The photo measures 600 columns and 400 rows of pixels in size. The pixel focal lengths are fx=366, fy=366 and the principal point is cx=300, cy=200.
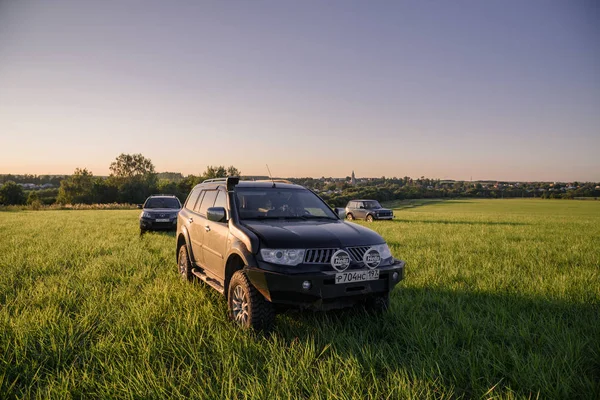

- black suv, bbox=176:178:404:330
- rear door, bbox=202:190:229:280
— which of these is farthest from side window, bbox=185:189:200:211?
black suv, bbox=176:178:404:330

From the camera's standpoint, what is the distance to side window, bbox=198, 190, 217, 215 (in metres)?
5.71

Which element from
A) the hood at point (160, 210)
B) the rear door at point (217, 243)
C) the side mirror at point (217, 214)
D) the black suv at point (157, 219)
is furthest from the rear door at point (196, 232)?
the hood at point (160, 210)

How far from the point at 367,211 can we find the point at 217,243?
70.6ft

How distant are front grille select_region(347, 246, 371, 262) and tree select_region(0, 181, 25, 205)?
86741 mm

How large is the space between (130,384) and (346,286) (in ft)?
6.80

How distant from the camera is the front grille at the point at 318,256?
12.4ft

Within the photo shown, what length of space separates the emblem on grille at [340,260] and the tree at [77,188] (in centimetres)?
8707

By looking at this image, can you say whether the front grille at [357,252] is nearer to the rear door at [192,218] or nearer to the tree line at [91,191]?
the rear door at [192,218]

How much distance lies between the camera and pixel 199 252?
581 cm

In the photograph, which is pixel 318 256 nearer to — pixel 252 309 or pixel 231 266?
pixel 252 309

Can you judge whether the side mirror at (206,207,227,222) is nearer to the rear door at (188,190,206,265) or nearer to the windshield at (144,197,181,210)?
the rear door at (188,190,206,265)

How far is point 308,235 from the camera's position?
13.1 ft

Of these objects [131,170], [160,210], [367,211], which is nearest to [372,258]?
[160,210]

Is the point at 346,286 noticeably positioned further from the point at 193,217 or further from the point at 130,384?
the point at 193,217
